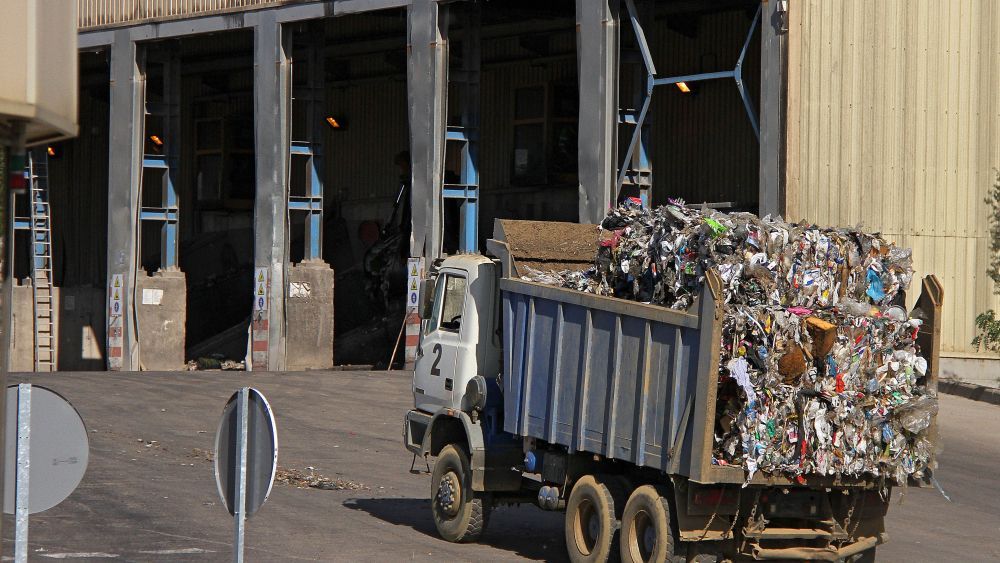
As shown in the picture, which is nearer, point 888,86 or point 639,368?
point 639,368

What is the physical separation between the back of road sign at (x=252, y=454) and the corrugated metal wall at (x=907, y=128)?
17.6m

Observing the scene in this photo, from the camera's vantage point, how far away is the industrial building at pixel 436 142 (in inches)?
968

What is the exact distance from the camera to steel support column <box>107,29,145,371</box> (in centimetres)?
3488

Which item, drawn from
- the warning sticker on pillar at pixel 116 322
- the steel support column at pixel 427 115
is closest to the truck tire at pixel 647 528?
the steel support column at pixel 427 115

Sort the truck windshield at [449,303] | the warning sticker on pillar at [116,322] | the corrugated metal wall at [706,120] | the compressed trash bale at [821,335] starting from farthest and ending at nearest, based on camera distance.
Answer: the warning sticker on pillar at [116,322], the corrugated metal wall at [706,120], the truck windshield at [449,303], the compressed trash bale at [821,335]

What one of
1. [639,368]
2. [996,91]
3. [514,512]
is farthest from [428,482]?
[996,91]

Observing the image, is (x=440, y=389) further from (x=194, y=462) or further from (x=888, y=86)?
(x=888, y=86)

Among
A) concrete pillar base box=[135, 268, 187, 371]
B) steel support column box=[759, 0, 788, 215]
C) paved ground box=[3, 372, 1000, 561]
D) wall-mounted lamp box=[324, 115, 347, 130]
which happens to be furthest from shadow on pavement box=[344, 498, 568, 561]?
wall-mounted lamp box=[324, 115, 347, 130]

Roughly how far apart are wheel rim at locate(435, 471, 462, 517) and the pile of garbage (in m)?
2.59

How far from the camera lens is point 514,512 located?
15383 millimetres

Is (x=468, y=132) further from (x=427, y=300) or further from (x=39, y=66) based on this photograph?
(x=39, y=66)

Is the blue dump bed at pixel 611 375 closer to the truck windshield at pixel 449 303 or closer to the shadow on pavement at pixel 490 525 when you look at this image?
the truck windshield at pixel 449 303

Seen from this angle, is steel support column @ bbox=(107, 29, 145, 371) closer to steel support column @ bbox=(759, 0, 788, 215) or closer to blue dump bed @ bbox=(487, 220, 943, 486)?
steel support column @ bbox=(759, 0, 788, 215)

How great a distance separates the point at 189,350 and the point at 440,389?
2837 cm
